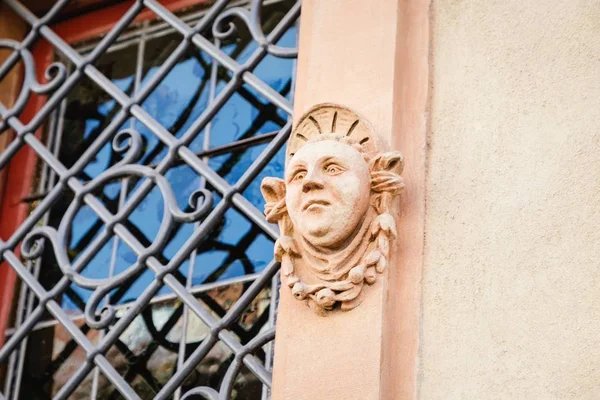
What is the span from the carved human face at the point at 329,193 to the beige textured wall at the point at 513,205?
0.20 meters

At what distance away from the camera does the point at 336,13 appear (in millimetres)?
4258

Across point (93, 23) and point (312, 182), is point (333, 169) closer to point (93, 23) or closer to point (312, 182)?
point (312, 182)

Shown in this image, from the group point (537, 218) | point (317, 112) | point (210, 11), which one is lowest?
point (537, 218)

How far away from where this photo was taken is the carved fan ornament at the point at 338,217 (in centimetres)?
377

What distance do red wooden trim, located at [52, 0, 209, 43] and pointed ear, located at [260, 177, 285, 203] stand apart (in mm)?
1759

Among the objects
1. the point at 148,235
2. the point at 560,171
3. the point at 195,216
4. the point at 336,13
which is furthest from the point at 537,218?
the point at 148,235

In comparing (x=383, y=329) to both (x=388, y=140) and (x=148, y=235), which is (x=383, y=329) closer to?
(x=388, y=140)

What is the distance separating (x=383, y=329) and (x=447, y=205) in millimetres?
382

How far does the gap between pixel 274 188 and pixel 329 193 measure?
0.22 meters

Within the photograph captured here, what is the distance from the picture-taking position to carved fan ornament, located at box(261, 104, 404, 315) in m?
3.77

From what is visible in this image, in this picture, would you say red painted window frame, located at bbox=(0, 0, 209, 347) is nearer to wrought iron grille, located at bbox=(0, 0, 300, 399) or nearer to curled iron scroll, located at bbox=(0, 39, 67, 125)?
wrought iron grille, located at bbox=(0, 0, 300, 399)

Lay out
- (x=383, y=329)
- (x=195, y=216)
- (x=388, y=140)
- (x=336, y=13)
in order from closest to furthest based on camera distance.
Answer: (x=383, y=329)
(x=388, y=140)
(x=336, y=13)
(x=195, y=216)

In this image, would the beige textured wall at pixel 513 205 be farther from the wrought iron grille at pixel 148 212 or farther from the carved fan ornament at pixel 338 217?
the wrought iron grille at pixel 148 212

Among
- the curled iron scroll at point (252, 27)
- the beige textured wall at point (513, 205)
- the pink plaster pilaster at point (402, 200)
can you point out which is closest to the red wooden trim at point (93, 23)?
the curled iron scroll at point (252, 27)
